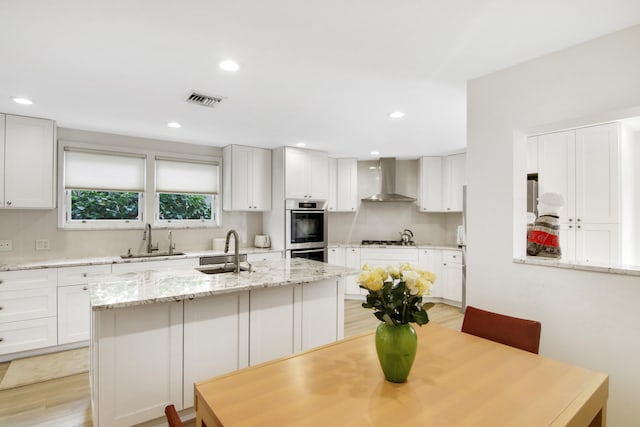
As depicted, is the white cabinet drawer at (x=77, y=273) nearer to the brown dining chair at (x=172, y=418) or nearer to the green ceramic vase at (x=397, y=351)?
the brown dining chair at (x=172, y=418)

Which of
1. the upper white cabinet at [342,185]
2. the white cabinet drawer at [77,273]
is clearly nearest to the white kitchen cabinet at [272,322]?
the white cabinet drawer at [77,273]

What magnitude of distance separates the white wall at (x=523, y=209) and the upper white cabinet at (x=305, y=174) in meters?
2.90

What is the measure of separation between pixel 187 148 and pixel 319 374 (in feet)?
13.8

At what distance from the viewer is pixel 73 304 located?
3486 millimetres

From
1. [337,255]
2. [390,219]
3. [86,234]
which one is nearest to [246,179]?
[337,255]

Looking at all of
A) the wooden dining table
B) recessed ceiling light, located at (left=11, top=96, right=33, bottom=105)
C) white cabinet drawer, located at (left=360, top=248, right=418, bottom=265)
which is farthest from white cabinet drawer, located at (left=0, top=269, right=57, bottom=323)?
white cabinet drawer, located at (left=360, top=248, right=418, bottom=265)

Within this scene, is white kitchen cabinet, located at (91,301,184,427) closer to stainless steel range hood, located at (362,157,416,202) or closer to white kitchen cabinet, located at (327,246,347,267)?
white kitchen cabinet, located at (327,246,347,267)

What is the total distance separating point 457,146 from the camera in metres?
4.91

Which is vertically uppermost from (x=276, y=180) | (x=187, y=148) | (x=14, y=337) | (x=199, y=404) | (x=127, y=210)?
(x=187, y=148)

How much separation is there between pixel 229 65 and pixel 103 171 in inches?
113

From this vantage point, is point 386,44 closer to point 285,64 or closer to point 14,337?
point 285,64

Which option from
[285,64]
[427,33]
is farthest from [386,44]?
[285,64]

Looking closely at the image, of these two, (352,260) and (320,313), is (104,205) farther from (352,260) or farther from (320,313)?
(352,260)

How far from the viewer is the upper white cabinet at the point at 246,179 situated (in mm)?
4836
